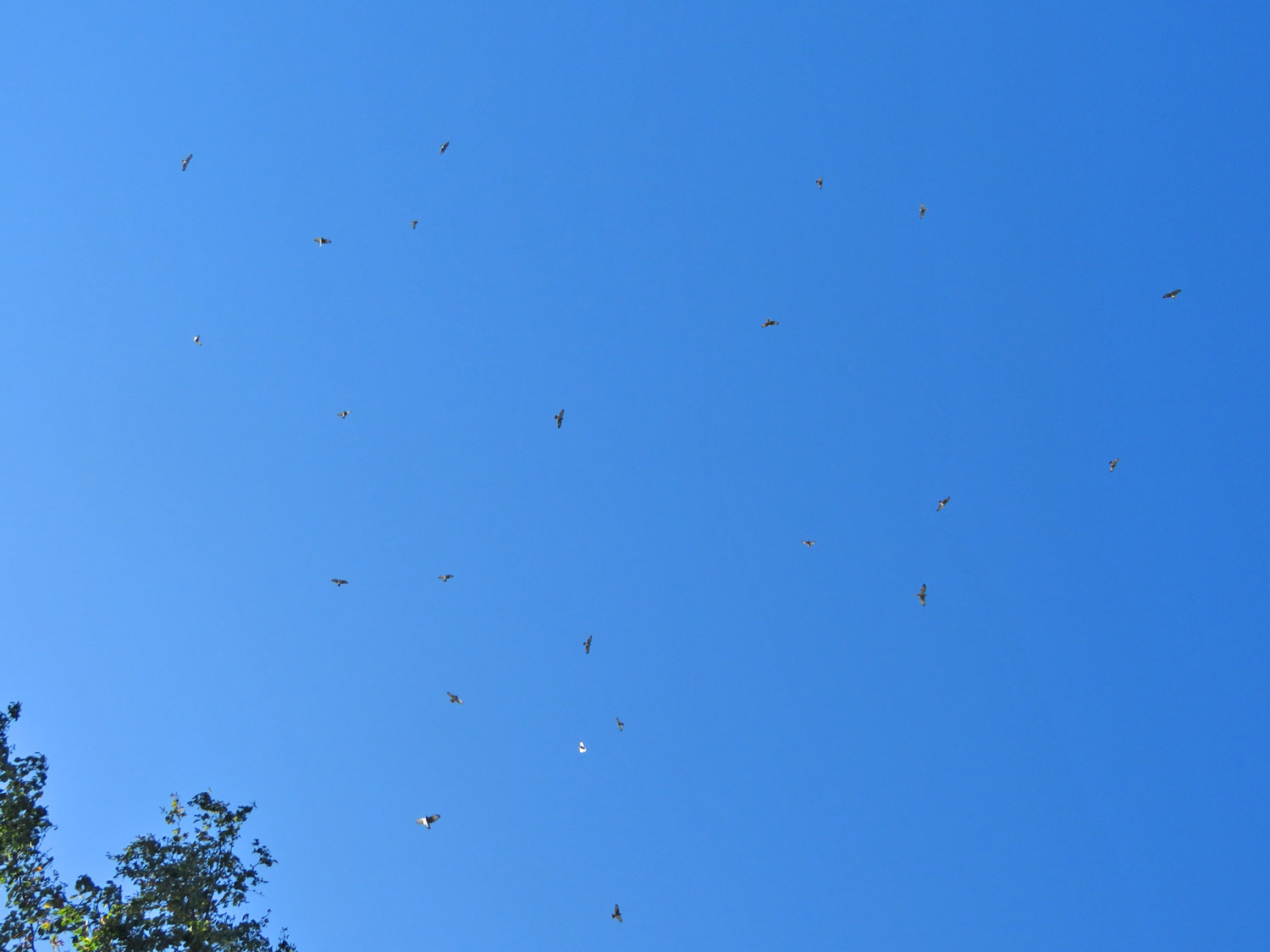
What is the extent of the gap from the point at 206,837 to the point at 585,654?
16.5 meters

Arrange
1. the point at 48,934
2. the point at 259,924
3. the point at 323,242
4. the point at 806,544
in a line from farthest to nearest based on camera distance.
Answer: the point at 806,544 → the point at 323,242 → the point at 259,924 → the point at 48,934

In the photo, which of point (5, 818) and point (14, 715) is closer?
point (5, 818)

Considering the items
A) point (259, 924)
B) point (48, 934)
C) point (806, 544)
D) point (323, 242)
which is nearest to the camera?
point (48, 934)

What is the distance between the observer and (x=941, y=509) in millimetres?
38469

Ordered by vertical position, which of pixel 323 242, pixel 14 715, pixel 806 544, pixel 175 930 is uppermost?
pixel 323 242

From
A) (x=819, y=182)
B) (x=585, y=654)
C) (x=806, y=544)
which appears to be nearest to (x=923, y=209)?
(x=819, y=182)

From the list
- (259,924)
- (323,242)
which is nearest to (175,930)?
(259,924)

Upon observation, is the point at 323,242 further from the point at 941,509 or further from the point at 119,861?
the point at 941,509

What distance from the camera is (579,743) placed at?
32.4 meters

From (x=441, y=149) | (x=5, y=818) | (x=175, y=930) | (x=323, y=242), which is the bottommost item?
(x=175, y=930)

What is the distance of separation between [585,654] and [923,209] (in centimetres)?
2754

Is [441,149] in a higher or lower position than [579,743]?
higher

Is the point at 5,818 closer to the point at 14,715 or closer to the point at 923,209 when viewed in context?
the point at 14,715

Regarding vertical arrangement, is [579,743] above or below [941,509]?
below
